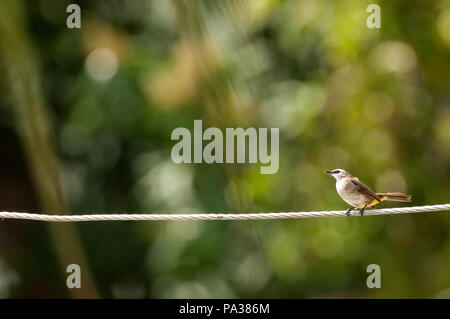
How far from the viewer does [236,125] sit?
15.1 feet

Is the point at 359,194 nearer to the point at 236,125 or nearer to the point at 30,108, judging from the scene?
the point at 236,125

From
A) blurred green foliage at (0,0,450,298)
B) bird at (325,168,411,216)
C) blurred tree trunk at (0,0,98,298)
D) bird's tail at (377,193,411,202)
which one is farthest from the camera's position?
blurred green foliage at (0,0,450,298)

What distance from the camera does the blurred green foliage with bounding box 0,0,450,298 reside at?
286 inches

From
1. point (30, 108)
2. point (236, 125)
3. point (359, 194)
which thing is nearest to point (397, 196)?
point (359, 194)

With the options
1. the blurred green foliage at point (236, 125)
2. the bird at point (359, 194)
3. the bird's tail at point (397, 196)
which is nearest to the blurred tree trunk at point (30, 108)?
the blurred green foliage at point (236, 125)

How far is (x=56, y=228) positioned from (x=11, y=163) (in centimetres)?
342

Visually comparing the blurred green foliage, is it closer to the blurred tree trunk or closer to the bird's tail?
the blurred tree trunk

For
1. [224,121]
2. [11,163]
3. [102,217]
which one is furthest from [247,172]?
[11,163]

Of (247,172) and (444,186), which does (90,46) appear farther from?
(444,186)

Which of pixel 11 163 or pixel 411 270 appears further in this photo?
pixel 11 163

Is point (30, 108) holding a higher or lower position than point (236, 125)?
higher

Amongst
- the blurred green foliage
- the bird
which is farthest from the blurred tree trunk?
the bird

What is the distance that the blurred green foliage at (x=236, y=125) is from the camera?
23.8 ft

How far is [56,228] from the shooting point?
8.58 metres
